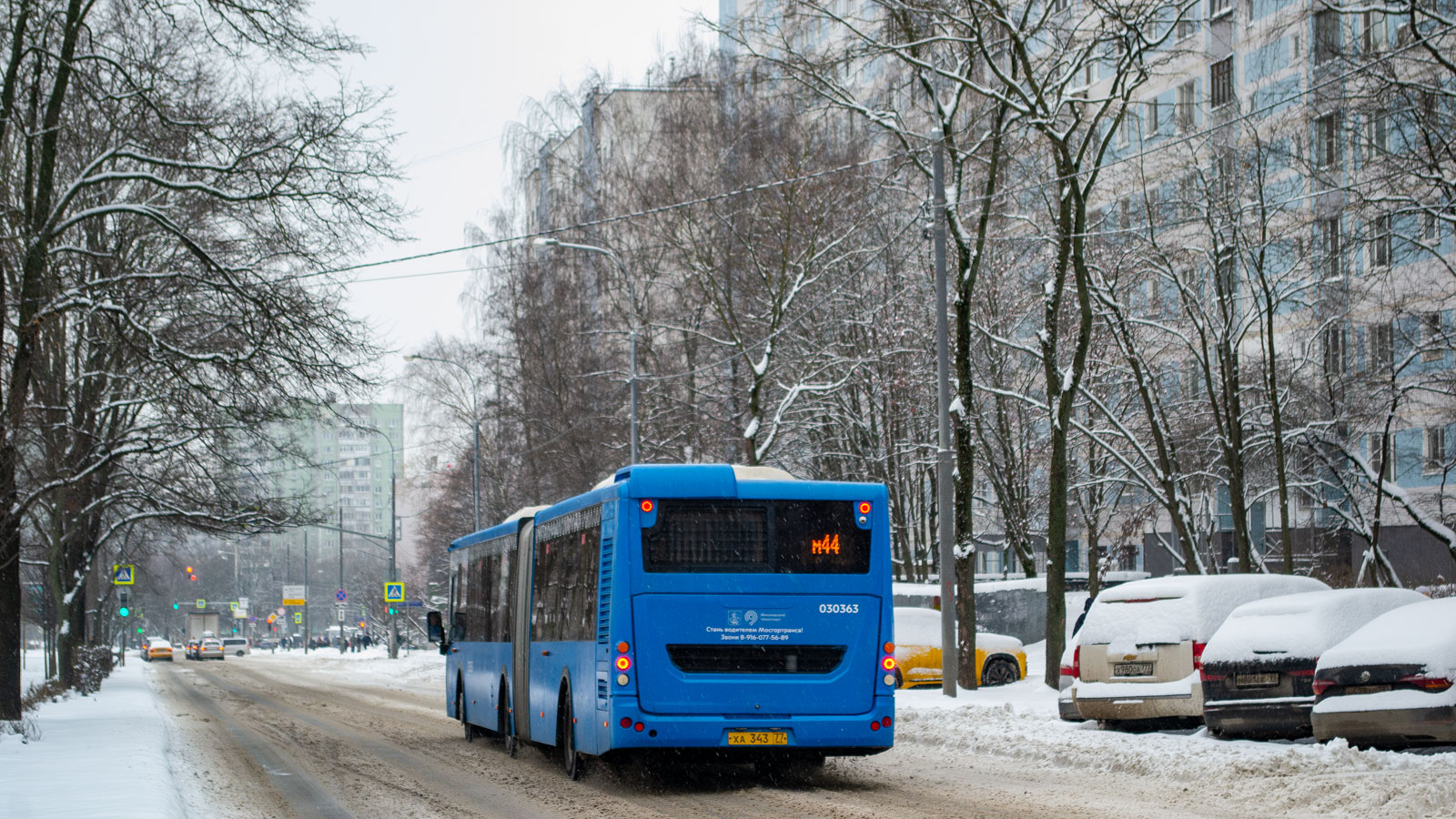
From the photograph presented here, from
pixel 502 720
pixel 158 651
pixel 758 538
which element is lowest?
pixel 158 651

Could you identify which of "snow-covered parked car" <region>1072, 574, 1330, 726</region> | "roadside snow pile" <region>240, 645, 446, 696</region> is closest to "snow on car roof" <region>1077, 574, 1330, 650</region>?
"snow-covered parked car" <region>1072, 574, 1330, 726</region>

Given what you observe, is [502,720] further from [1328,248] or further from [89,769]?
[1328,248]

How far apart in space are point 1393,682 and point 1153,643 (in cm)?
448

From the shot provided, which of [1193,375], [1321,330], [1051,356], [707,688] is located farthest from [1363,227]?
[1193,375]

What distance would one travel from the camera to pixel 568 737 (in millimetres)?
15273

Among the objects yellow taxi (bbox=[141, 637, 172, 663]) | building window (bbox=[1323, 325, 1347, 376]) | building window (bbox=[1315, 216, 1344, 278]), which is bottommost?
yellow taxi (bbox=[141, 637, 172, 663])

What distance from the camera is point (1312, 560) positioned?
146 feet

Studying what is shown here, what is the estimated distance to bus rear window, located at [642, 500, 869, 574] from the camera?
1380 cm

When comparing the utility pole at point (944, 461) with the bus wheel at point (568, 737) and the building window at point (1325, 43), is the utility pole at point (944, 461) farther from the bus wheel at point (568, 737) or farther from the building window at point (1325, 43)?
the bus wheel at point (568, 737)

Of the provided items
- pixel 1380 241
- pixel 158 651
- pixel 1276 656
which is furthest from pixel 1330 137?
pixel 158 651

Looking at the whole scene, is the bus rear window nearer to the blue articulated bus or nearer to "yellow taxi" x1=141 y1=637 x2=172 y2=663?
the blue articulated bus

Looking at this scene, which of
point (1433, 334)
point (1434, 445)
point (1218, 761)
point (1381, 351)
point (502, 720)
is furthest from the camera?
point (1434, 445)

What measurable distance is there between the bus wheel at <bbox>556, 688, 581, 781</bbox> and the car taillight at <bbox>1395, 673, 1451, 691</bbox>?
23.3 feet

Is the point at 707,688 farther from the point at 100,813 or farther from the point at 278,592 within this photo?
the point at 278,592
